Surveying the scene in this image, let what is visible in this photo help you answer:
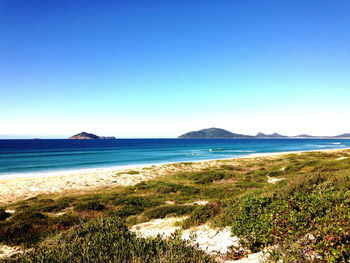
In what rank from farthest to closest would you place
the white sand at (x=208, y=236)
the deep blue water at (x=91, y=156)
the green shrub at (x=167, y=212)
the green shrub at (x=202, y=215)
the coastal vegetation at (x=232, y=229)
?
the deep blue water at (x=91, y=156), the green shrub at (x=167, y=212), the green shrub at (x=202, y=215), the white sand at (x=208, y=236), the coastal vegetation at (x=232, y=229)

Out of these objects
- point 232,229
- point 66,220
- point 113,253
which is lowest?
point 66,220

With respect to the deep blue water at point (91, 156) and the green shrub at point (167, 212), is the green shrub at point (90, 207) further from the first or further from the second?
the deep blue water at point (91, 156)

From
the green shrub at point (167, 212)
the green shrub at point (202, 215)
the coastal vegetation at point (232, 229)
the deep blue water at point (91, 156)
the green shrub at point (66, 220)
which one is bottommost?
the deep blue water at point (91, 156)

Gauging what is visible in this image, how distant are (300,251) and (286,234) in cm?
72

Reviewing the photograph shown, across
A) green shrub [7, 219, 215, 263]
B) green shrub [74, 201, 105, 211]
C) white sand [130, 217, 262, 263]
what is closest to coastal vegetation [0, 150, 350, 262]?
green shrub [7, 219, 215, 263]

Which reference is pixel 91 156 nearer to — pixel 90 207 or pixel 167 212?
pixel 90 207

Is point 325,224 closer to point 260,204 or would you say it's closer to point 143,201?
point 260,204

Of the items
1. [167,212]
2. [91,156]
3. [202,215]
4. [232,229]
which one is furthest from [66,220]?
[91,156]

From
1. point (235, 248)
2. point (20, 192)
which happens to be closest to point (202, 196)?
point (235, 248)

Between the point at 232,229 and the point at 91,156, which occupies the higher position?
the point at 232,229

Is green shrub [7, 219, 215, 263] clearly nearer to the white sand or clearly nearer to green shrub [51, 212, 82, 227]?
the white sand

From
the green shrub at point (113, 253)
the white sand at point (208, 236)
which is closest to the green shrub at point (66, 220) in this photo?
the white sand at point (208, 236)

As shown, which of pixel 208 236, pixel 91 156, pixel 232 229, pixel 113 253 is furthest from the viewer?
pixel 91 156

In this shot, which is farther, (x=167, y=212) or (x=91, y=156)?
(x=91, y=156)
